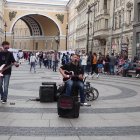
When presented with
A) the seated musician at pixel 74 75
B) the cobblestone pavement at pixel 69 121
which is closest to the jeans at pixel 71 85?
the seated musician at pixel 74 75

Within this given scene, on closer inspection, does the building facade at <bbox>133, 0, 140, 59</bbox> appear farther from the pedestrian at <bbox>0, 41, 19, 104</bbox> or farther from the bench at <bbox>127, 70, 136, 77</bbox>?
the pedestrian at <bbox>0, 41, 19, 104</bbox>

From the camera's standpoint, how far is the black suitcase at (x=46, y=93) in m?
13.8

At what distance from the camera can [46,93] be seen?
13.8 meters

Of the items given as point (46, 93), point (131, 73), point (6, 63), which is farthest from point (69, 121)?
point (131, 73)

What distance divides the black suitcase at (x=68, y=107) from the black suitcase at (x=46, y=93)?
9.33 ft

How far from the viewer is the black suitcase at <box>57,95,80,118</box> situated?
10836 mm

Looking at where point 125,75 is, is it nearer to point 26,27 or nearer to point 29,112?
point 29,112

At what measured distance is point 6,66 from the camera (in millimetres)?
13070

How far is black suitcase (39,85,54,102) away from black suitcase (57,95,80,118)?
9.33ft

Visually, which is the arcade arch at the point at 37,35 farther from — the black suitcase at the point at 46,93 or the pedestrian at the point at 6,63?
the pedestrian at the point at 6,63

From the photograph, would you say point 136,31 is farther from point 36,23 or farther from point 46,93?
point 36,23

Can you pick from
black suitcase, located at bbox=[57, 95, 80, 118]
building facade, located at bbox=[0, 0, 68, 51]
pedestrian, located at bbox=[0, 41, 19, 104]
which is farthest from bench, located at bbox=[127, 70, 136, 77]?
building facade, located at bbox=[0, 0, 68, 51]

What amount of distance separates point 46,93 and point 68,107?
10.0 feet

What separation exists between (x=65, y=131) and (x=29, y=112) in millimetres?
2722
